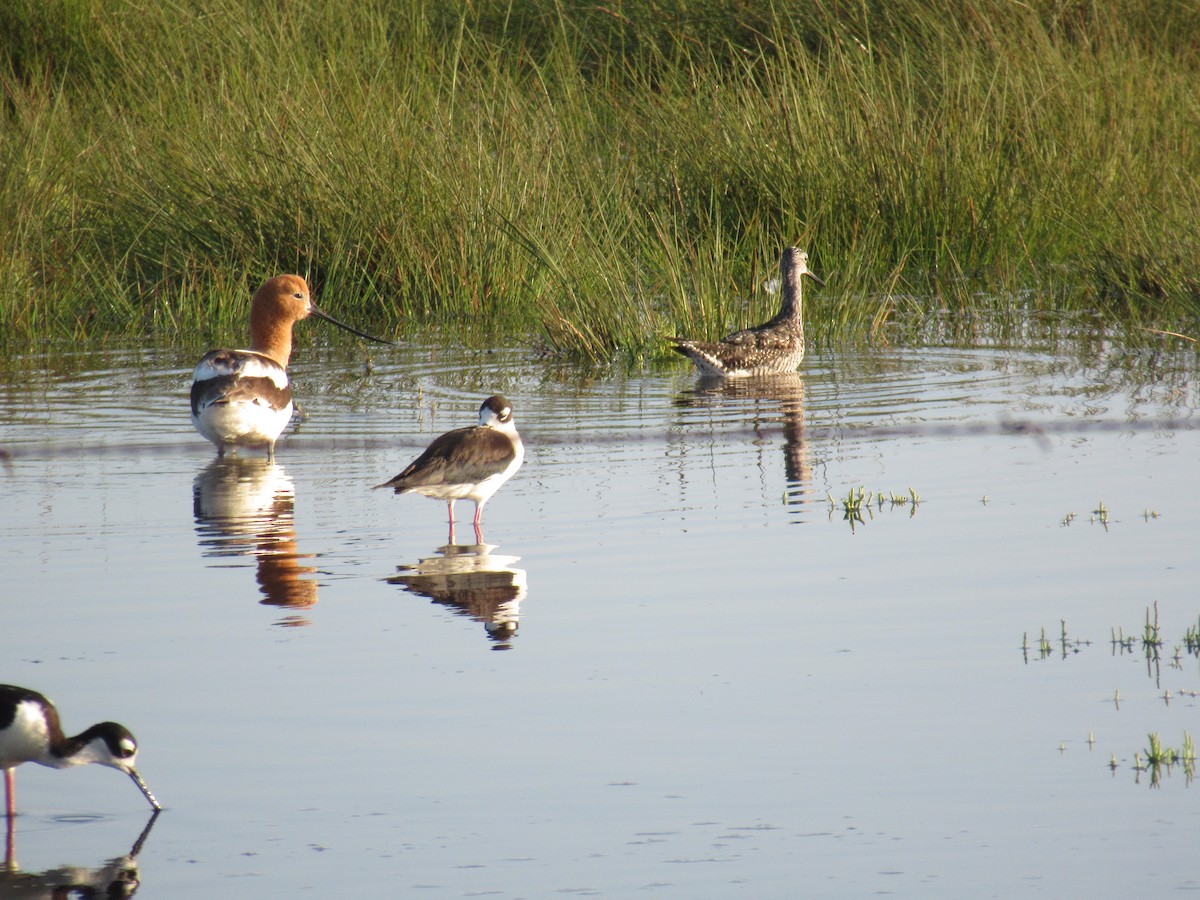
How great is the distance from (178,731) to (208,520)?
10.2ft

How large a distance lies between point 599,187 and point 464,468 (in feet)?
25.9

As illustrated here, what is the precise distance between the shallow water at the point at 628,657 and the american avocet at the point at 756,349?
1861mm

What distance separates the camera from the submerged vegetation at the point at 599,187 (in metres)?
14.3

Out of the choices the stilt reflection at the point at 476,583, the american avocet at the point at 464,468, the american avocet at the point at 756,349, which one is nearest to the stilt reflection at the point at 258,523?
the stilt reflection at the point at 476,583

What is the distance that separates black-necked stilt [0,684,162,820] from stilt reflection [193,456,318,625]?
1552mm

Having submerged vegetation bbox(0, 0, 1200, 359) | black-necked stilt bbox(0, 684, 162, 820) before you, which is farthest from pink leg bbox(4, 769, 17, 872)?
submerged vegetation bbox(0, 0, 1200, 359)

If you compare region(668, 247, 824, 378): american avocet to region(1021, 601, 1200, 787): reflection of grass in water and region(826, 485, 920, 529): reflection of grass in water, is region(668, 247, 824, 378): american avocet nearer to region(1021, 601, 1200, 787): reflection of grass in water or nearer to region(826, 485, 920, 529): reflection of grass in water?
region(826, 485, 920, 529): reflection of grass in water

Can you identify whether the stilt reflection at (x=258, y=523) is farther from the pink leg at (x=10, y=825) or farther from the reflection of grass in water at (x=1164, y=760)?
the reflection of grass in water at (x=1164, y=760)

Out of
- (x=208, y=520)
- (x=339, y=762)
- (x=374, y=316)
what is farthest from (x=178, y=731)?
(x=374, y=316)

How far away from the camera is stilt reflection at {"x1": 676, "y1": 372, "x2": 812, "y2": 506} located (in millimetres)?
9711

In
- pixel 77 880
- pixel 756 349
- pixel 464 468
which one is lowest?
pixel 77 880

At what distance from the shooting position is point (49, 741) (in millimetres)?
4953

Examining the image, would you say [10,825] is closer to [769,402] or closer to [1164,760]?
[1164,760]

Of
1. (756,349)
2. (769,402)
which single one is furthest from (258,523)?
(756,349)
